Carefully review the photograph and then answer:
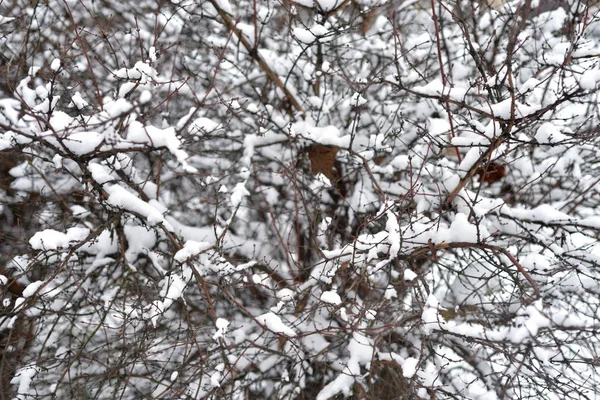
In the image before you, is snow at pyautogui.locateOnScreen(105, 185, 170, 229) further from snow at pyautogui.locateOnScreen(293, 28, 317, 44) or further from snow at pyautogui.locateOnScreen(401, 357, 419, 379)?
snow at pyautogui.locateOnScreen(401, 357, 419, 379)

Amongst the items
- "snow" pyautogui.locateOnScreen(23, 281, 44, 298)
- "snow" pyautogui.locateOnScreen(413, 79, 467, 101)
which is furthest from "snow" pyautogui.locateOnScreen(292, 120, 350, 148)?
"snow" pyautogui.locateOnScreen(23, 281, 44, 298)

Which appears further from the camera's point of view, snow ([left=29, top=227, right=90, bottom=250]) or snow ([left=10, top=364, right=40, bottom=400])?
snow ([left=10, top=364, right=40, bottom=400])

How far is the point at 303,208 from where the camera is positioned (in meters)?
4.64

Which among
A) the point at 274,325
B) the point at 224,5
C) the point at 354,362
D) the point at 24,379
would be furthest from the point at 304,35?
the point at 24,379

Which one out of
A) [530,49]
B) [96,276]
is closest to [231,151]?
[96,276]

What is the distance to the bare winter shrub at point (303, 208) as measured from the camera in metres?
2.99

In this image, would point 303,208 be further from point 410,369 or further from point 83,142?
point 83,142

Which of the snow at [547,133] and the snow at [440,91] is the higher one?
the snow at [440,91]

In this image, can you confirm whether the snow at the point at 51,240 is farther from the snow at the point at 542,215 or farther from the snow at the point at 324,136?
the snow at the point at 542,215

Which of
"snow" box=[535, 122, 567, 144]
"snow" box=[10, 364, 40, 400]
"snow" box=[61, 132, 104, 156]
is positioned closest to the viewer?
"snow" box=[61, 132, 104, 156]

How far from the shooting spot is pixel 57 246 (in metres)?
3.14

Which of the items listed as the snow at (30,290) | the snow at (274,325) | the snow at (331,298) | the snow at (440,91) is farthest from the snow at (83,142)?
the snow at (440,91)

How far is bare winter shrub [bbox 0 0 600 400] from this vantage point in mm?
2986

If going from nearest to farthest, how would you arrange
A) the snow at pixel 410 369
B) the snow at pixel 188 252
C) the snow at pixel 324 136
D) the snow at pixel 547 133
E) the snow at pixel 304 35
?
the snow at pixel 410 369
the snow at pixel 547 133
the snow at pixel 188 252
the snow at pixel 304 35
the snow at pixel 324 136
